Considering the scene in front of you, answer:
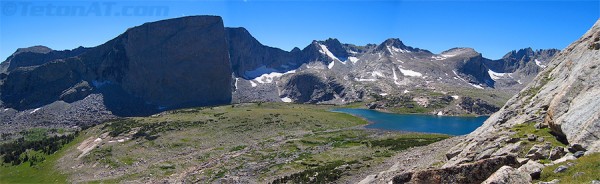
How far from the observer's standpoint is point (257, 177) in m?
62.4

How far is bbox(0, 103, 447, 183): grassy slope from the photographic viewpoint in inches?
2657

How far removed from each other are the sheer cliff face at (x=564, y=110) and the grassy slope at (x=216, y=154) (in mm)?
24455

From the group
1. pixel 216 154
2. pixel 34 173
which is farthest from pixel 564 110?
pixel 34 173

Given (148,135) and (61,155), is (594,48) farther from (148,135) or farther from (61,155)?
(61,155)

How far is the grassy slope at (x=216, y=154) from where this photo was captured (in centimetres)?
6750

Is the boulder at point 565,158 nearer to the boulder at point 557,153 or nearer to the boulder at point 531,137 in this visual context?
the boulder at point 557,153

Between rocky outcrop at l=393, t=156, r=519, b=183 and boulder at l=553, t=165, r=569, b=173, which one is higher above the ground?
boulder at l=553, t=165, r=569, b=173

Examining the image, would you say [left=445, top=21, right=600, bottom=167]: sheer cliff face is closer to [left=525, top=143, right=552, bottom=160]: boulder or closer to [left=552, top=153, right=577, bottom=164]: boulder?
[left=552, top=153, right=577, bottom=164]: boulder

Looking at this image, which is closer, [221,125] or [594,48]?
[594,48]

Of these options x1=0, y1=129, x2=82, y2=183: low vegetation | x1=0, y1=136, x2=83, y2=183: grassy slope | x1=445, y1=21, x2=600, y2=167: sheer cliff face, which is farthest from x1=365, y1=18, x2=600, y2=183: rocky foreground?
x1=0, y1=129, x2=82, y2=183: low vegetation

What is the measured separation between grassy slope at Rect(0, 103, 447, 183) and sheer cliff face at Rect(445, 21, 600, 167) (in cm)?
2446

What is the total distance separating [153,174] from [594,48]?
64.8 m

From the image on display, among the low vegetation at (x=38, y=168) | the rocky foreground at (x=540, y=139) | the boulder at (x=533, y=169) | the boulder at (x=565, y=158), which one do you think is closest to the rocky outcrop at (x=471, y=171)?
the rocky foreground at (x=540, y=139)

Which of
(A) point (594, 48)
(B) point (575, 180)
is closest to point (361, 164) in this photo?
(A) point (594, 48)
